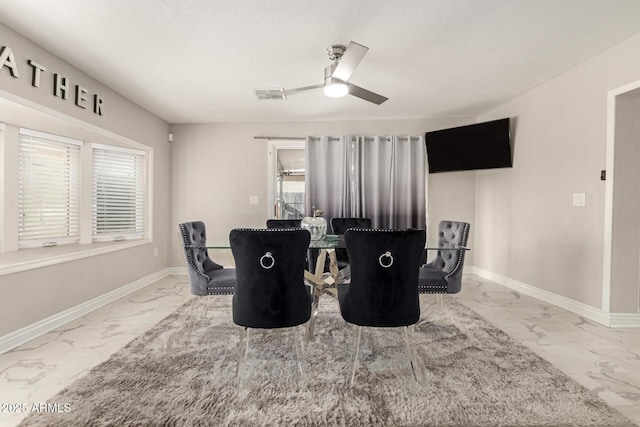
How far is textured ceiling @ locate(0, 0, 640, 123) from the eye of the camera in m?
2.09

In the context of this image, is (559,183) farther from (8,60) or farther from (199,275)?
(8,60)

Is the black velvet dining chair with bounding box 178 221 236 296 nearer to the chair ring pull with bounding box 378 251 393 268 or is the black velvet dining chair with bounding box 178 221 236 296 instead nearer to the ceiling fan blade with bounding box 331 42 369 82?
the chair ring pull with bounding box 378 251 393 268

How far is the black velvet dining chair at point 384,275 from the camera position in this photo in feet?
5.78

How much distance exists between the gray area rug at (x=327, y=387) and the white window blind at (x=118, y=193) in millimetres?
1945

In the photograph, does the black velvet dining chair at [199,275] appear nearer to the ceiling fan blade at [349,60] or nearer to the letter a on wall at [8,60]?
the letter a on wall at [8,60]

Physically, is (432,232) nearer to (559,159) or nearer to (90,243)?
(559,159)

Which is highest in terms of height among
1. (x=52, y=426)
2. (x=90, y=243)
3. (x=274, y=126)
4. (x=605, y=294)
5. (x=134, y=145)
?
(x=274, y=126)

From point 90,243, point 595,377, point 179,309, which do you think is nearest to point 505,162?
point 595,377

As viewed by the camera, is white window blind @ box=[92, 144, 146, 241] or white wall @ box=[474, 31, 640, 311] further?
white window blind @ box=[92, 144, 146, 241]

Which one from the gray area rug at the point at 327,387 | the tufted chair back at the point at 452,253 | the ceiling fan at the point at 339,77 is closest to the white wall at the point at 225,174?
the tufted chair back at the point at 452,253

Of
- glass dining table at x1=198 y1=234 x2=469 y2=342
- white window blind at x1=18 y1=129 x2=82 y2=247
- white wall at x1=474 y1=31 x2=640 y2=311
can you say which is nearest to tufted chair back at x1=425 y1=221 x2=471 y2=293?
glass dining table at x1=198 y1=234 x2=469 y2=342

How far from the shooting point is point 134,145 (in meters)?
3.94

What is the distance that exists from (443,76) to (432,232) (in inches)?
94.4

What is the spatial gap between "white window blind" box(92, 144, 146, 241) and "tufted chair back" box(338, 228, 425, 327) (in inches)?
133
